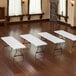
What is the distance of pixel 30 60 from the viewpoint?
8.35 meters

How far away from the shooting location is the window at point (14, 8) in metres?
14.5

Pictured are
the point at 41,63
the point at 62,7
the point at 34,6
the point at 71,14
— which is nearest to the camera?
the point at 41,63

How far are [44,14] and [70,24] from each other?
102 inches

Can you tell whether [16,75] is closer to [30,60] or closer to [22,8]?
[30,60]

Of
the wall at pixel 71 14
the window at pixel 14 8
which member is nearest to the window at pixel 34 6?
the window at pixel 14 8

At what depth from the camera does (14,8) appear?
14555 mm

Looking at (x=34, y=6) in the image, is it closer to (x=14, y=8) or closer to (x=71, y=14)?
(x=14, y=8)

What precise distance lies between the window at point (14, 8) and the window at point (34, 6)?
0.80 m

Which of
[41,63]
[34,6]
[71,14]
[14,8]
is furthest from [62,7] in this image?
[41,63]

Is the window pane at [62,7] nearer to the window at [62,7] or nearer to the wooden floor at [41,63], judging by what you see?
the window at [62,7]

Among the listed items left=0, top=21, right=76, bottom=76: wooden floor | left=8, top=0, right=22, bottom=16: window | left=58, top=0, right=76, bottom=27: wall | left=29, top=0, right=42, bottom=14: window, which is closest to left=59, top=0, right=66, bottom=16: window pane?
left=58, top=0, right=76, bottom=27: wall

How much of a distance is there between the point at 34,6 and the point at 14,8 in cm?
145

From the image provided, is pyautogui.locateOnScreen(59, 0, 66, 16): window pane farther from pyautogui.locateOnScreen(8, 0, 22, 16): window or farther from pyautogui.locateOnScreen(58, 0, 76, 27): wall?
pyautogui.locateOnScreen(8, 0, 22, 16): window

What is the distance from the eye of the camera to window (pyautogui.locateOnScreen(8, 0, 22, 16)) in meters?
14.5
